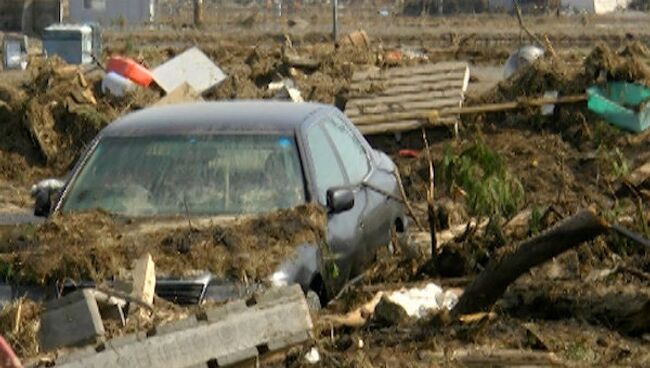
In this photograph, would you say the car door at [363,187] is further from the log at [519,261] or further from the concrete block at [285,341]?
the concrete block at [285,341]

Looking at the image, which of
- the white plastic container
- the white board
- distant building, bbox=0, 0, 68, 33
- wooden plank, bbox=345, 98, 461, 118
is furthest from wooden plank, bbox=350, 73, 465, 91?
distant building, bbox=0, 0, 68, 33

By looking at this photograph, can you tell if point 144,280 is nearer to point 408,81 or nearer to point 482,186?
point 482,186

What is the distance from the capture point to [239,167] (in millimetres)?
10859

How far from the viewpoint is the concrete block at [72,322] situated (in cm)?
815

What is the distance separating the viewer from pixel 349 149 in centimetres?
1202

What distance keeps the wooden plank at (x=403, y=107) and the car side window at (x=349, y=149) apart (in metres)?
9.32

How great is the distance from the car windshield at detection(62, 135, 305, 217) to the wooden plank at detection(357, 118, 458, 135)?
1025cm

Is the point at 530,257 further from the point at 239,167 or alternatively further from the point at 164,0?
the point at 164,0

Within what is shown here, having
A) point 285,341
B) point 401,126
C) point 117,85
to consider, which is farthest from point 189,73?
point 285,341

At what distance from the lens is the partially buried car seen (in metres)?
10.6

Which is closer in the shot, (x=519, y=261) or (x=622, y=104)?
(x=519, y=261)

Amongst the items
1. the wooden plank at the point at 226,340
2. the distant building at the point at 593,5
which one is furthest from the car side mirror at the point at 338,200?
the distant building at the point at 593,5

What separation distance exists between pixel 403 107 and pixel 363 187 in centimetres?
1039

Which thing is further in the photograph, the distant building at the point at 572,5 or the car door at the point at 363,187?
the distant building at the point at 572,5
